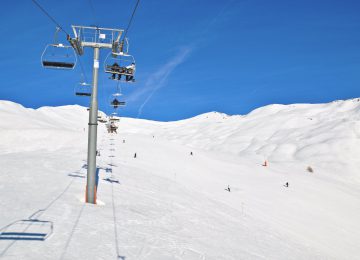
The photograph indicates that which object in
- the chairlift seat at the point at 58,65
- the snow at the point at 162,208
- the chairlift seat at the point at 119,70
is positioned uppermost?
the chairlift seat at the point at 119,70

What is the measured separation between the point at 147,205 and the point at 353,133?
7689cm

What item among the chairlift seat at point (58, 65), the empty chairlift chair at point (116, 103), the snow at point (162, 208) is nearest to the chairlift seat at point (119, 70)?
the chairlift seat at point (58, 65)

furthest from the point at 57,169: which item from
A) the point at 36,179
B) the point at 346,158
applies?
the point at 346,158

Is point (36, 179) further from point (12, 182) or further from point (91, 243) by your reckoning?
point (91, 243)

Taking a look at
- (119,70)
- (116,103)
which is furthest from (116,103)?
(119,70)

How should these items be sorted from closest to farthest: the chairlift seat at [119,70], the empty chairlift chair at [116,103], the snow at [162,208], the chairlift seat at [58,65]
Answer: the snow at [162,208] → the chairlift seat at [58,65] → the chairlift seat at [119,70] → the empty chairlift chair at [116,103]

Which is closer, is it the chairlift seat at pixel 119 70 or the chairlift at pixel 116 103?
the chairlift seat at pixel 119 70

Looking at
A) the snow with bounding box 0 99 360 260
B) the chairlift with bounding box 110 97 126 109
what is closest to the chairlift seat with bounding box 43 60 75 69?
the snow with bounding box 0 99 360 260

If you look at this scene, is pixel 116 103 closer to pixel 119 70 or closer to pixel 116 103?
pixel 116 103

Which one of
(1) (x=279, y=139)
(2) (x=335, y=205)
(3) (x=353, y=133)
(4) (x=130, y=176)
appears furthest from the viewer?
(1) (x=279, y=139)

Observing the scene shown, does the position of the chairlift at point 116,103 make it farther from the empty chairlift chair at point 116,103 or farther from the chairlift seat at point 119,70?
the chairlift seat at point 119,70

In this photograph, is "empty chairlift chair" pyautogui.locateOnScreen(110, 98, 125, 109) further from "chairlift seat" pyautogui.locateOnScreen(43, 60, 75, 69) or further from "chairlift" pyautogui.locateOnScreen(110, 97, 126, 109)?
"chairlift seat" pyautogui.locateOnScreen(43, 60, 75, 69)

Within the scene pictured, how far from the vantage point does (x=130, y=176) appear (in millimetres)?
23625

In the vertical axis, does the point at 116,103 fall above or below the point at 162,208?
above
